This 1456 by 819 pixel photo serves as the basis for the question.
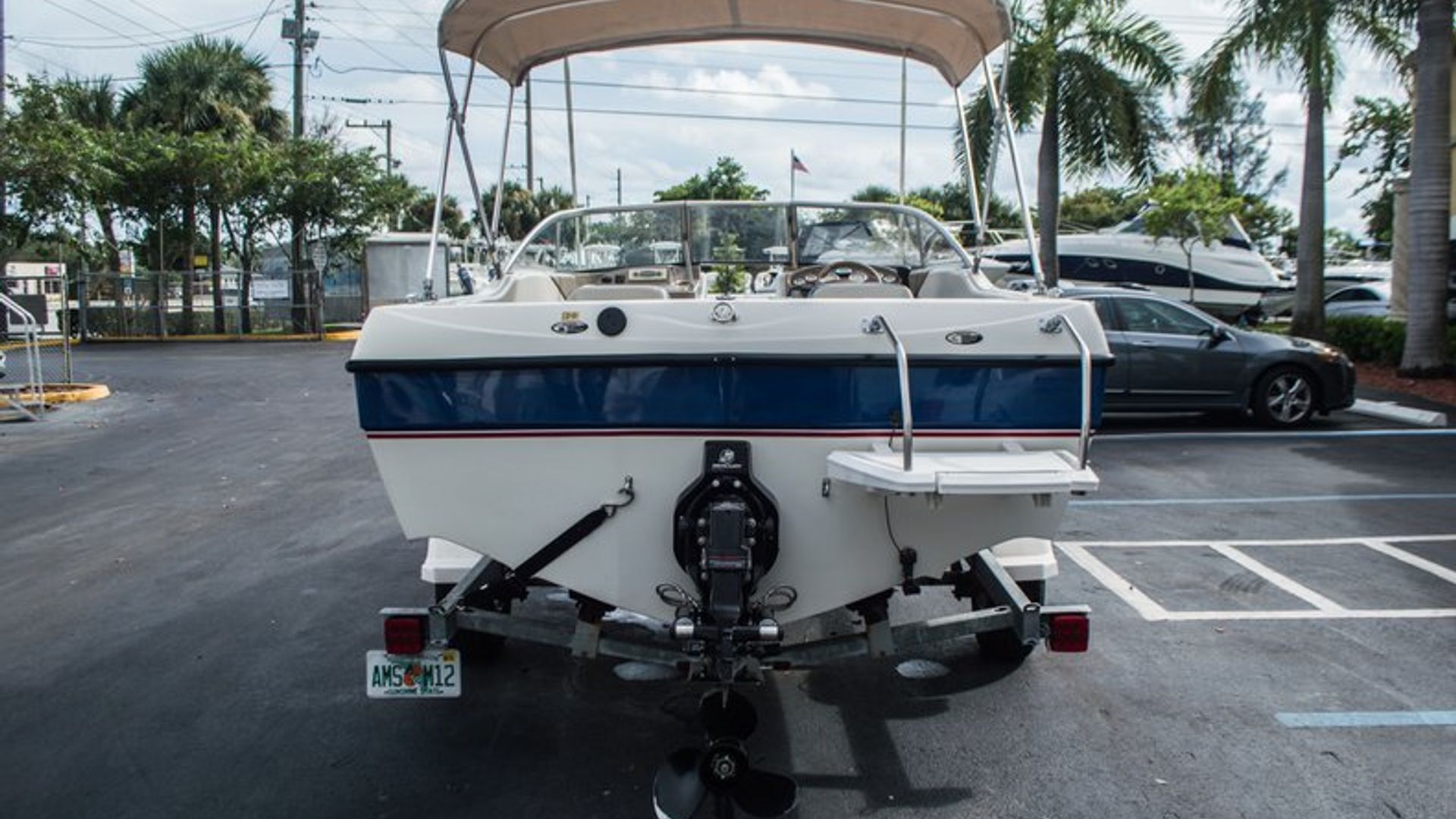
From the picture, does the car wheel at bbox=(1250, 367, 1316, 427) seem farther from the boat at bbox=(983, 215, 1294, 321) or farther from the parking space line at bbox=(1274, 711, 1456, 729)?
the boat at bbox=(983, 215, 1294, 321)

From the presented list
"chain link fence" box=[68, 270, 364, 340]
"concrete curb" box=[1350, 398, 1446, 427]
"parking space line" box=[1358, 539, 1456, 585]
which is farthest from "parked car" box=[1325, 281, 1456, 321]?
"chain link fence" box=[68, 270, 364, 340]

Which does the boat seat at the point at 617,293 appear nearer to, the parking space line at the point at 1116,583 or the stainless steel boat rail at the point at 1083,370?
the stainless steel boat rail at the point at 1083,370

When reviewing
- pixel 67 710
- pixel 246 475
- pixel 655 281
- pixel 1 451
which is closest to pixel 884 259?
pixel 655 281

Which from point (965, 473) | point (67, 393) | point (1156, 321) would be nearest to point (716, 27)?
point (965, 473)

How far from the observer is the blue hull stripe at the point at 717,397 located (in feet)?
12.7

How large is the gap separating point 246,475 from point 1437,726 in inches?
365

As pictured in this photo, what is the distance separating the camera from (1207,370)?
41.0ft

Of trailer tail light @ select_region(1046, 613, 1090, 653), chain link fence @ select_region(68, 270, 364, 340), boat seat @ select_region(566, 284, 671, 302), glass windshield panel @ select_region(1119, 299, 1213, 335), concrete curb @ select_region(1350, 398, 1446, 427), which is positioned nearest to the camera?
trailer tail light @ select_region(1046, 613, 1090, 653)

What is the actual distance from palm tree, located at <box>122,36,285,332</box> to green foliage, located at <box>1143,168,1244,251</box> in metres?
22.9

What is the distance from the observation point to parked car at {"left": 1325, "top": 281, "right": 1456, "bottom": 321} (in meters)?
25.1

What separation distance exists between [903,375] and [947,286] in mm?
1981

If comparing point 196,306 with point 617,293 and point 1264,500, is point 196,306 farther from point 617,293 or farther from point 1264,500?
point 617,293

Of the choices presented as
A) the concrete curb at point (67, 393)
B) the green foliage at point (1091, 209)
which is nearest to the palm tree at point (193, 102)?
the concrete curb at point (67, 393)

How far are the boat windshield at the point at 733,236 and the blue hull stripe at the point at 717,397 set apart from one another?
2692 mm
